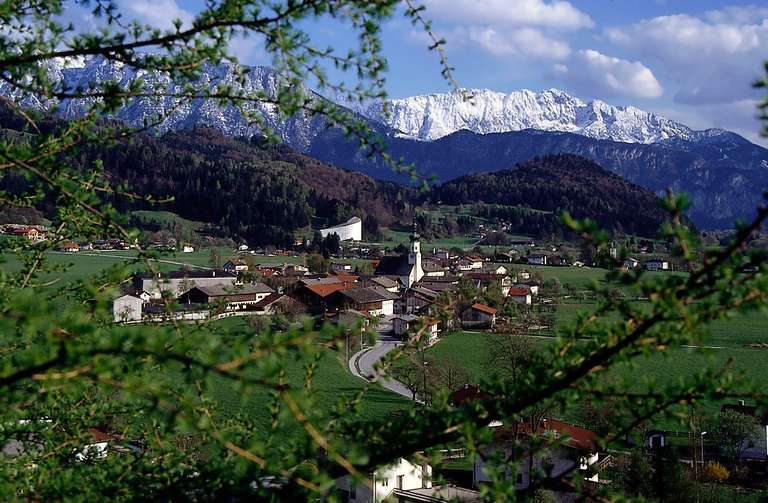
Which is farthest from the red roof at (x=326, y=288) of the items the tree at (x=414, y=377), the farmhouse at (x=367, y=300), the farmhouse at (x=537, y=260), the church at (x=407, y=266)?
the farmhouse at (x=537, y=260)

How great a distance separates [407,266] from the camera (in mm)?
97562

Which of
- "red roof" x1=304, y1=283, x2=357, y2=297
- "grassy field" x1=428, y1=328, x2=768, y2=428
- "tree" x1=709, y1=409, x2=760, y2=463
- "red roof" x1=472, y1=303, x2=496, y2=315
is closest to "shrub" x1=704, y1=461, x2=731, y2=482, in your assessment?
"tree" x1=709, y1=409, x2=760, y2=463

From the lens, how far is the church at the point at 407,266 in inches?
3777

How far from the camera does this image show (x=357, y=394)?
360cm

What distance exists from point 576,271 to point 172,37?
10219 centimetres

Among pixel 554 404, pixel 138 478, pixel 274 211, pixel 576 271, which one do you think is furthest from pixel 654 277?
pixel 274 211

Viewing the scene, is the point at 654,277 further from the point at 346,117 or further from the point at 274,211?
the point at 274,211

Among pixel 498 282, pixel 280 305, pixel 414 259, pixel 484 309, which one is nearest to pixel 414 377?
pixel 498 282

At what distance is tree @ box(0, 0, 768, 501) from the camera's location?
6.97 feet

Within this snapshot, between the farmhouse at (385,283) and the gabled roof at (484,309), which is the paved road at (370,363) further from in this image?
the farmhouse at (385,283)

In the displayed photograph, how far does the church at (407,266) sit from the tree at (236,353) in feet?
293

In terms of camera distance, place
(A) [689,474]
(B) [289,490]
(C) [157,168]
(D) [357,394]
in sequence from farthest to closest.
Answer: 1. (C) [157,168]
2. (A) [689,474]
3. (D) [357,394]
4. (B) [289,490]

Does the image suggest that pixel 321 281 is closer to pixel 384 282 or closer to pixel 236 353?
pixel 384 282

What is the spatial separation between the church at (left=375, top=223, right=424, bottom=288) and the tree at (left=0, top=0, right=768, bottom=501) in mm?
89236
